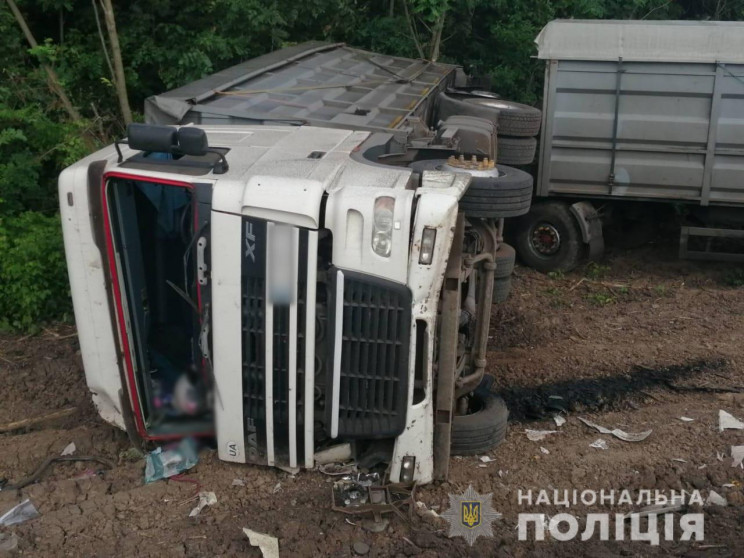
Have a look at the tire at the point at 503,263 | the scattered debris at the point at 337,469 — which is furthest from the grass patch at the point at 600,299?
the scattered debris at the point at 337,469

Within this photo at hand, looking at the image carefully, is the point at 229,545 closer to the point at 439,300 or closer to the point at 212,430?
the point at 212,430

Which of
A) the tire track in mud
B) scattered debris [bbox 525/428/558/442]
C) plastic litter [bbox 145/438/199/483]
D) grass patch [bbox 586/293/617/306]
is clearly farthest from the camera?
grass patch [bbox 586/293/617/306]

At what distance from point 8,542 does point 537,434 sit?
107 inches

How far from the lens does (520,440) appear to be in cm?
458

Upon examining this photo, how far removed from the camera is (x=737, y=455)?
4.32 m

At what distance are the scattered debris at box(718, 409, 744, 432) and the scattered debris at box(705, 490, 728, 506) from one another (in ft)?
2.43

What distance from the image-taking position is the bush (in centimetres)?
650

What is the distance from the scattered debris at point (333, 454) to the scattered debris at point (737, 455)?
1953mm

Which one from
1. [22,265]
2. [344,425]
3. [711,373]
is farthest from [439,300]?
[22,265]

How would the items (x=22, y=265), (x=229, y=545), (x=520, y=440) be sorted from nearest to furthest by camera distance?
(x=229, y=545)
(x=520, y=440)
(x=22, y=265)

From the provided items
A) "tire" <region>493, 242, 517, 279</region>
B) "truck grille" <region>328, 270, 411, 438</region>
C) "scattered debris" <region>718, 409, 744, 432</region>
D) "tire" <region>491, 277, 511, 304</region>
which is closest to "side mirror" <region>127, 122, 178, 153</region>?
"truck grille" <region>328, 270, 411, 438</region>

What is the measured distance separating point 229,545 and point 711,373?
3599 millimetres

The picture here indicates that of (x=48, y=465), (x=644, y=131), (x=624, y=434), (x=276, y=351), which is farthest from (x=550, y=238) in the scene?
(x=48, y=465)

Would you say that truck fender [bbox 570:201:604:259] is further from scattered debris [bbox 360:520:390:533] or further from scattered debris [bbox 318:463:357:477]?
scattered debris [bbox 360:520:390:533]
